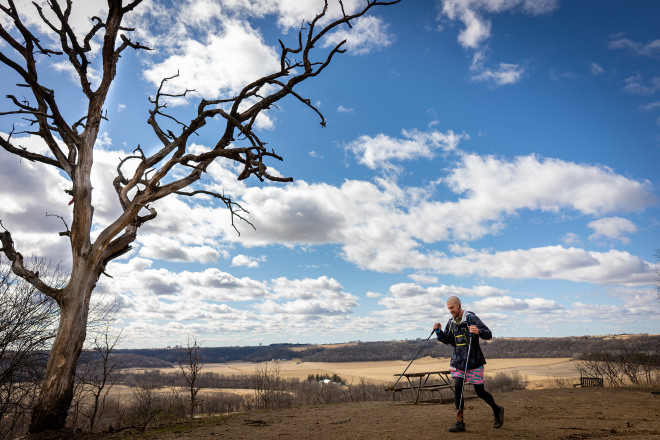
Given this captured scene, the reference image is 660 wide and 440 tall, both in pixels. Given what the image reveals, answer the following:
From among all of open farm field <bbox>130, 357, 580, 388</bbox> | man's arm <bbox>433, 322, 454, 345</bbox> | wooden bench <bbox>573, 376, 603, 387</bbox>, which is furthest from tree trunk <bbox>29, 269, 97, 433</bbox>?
open farm field <bbox>130, 357, 580, 388</bbox>

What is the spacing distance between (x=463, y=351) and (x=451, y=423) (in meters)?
2.04

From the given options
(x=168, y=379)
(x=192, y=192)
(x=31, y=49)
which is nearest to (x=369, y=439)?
(x=192, y=192)

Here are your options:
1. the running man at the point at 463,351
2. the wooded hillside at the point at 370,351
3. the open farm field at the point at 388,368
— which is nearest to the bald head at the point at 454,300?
the running man at the point at 463,351

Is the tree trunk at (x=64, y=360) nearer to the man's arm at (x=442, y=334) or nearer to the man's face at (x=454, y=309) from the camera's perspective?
the man's arm at (x=442, y=334)

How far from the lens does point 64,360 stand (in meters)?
6.49

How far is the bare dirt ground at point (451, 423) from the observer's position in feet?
19.7

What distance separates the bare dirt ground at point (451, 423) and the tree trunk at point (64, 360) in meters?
0.62

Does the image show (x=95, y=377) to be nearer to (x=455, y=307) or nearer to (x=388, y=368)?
(x=455, y=307)

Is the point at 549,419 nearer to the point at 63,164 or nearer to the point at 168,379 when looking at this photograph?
the point at 63,164

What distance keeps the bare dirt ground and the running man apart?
1.39ft

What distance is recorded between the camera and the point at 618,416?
25.4ft

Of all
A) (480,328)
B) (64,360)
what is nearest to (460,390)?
(480,328)

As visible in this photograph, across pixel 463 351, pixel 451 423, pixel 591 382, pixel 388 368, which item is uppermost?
pixel 463 351

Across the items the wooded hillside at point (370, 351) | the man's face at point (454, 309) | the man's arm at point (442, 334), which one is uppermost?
the man's face at point (454, 309)
